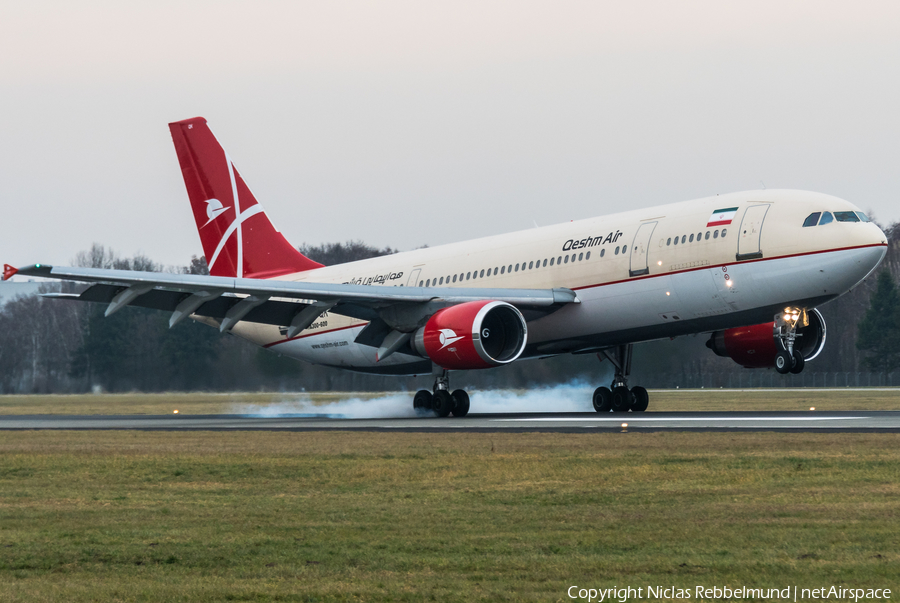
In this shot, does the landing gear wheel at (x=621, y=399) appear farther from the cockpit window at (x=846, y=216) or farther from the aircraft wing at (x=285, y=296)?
the cockpit window at (x=846, y=216)

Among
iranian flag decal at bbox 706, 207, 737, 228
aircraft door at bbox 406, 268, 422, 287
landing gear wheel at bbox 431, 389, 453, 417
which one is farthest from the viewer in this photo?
aircraft door at bbox 406, 268, 422, 287

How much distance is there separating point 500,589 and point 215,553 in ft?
8.53

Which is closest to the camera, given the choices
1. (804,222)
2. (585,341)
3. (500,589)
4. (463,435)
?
(500,589)

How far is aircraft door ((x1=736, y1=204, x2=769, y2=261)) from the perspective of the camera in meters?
25.9

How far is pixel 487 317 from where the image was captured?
28.1m

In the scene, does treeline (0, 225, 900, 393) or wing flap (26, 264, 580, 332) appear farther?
treeline (0, 225, 900, 393)

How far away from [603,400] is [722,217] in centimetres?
714

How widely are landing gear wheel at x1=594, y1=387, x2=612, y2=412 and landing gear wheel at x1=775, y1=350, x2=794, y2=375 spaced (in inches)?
252

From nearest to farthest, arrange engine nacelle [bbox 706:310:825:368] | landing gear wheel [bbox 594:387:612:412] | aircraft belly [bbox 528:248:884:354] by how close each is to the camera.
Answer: aircraft belly [bbox 528:248:884:354]
engine nacelle [bbox 706:310:825:368]
landing gear wheel [bbox 594:387:612:412]

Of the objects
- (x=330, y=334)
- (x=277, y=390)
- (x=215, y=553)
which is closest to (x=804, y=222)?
(x=330, y=334)

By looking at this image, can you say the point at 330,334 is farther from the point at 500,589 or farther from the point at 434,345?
the point at 500,589

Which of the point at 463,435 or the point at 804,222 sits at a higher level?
the point at 804,222

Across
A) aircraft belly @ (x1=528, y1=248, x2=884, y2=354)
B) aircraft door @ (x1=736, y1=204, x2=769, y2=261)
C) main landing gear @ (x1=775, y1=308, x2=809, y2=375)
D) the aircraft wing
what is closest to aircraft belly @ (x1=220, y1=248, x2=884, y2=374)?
aircraft belly @ (x1=528, y1=248, x2=884, y2=354)

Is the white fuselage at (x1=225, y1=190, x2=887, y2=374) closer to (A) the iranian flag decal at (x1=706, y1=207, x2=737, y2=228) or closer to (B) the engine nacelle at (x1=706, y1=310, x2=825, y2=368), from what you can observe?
(A) the iranian flag decal at (x1=706, y1=207, x2=737, y2=228)
